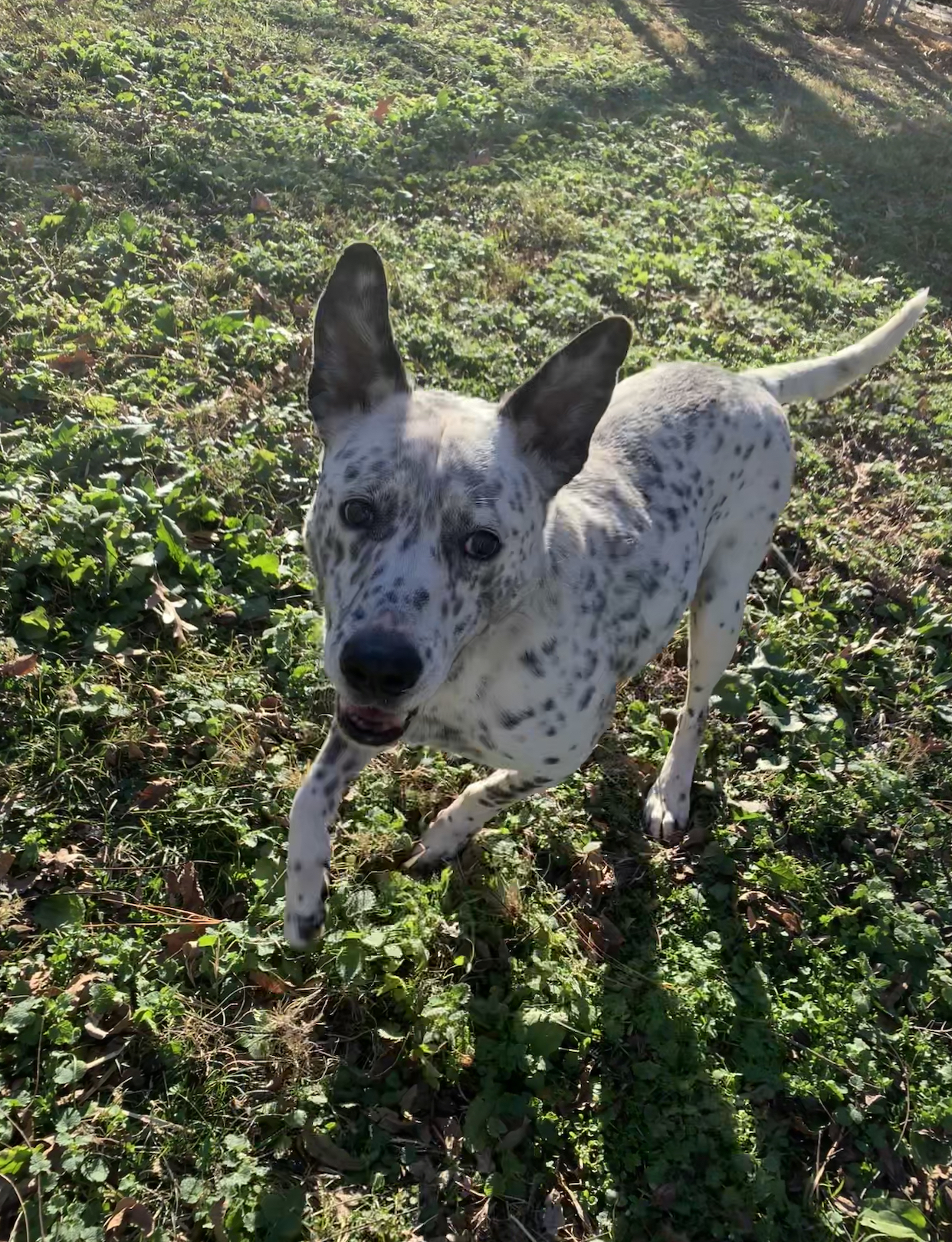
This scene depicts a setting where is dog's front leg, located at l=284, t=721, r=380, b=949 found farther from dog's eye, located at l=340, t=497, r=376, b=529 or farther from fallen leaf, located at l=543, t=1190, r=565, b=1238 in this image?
fallen leaf, located at l=543, t=1190, r=565, b=1238

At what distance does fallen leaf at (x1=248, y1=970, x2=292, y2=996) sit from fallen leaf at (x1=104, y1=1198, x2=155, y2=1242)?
718mm

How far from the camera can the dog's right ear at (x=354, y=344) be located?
2.80 metres

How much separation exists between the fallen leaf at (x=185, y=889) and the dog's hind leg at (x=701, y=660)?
2079 mm

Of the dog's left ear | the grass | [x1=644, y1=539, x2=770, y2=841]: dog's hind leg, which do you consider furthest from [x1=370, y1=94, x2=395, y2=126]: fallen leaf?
the dog's left ear

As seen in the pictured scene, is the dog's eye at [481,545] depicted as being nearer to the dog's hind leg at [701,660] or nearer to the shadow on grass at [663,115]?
the dog's hind leg at [701,660]

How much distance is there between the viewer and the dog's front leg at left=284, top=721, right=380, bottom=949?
2.98 m

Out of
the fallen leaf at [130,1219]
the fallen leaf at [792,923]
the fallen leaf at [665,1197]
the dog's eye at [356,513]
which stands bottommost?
the fallen leaf at [130,1219]

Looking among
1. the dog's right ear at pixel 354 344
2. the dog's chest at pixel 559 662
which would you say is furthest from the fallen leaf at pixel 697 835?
the dog's right ear at pixel 354 344

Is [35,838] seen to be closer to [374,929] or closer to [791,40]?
[374,929]

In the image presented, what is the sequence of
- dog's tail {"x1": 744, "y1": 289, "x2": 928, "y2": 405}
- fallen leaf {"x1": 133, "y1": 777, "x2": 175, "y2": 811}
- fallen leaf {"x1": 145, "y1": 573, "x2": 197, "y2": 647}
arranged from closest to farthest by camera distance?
1. fallen leaf {"x1": 133, "y1": 777, "x2": 175, "y2": 811}
2. fallen leaf {"x1": 145, "y1": 573, "x2": 197, "y2": 647}
3. dog's tail {"x1": 744, "y1": 289, "x2": 928, "y2": 405}

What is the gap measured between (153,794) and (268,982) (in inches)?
37.0

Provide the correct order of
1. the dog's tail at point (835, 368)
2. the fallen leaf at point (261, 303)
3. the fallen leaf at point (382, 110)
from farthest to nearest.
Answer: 1. the fallen leaf at point (382, 110)
2. the fallen leaf at point (261, 303)
3. the dog's tail at point (835, 368)

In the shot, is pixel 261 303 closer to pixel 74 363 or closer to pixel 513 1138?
pixel 74 363

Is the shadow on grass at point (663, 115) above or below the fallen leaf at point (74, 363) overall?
above
